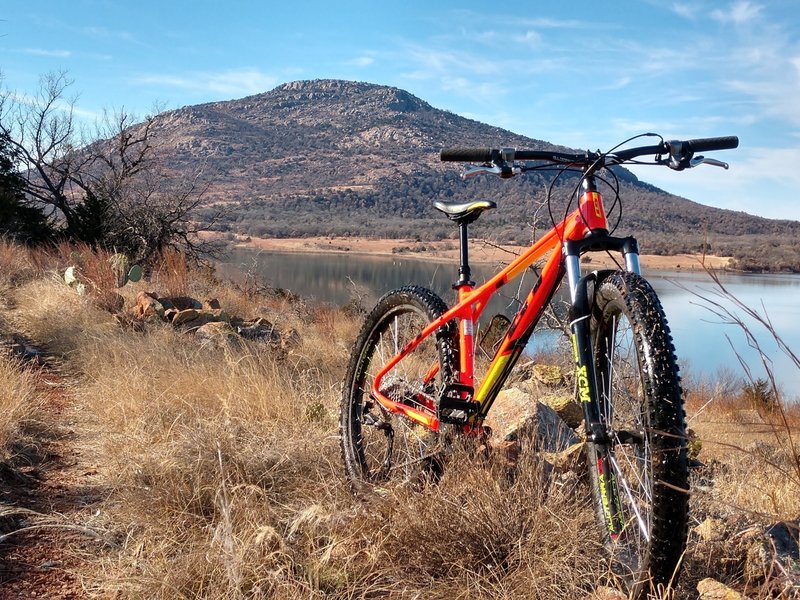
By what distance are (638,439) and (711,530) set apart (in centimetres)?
77

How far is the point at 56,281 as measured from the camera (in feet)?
30.0

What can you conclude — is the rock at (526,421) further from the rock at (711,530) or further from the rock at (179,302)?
the rock at (179,302)

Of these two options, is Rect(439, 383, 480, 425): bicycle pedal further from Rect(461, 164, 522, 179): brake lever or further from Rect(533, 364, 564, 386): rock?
Rect(533, 364, 564, 386): rock

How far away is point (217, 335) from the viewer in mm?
6645

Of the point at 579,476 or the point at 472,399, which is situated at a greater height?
the point at 472,399

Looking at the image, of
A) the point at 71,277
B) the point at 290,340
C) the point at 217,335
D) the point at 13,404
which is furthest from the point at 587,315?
the point at 71,277

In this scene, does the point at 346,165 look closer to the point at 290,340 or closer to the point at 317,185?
the point at 317,185

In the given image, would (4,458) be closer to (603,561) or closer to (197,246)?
(603,561)

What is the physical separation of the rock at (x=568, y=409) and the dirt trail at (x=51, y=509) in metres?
2.72

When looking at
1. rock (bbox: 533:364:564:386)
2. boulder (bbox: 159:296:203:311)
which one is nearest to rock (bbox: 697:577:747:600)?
rock (bbox: 533:364:564:386)

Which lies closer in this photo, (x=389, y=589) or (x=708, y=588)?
(x=708, y=588)

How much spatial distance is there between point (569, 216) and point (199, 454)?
6.34 feet

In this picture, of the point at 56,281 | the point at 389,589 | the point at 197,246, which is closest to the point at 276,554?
the point at 389,589

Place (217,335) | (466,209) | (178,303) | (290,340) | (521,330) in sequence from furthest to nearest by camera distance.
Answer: (178,303) → (290,340) → (217,335) → (466,209) → (521,330)
